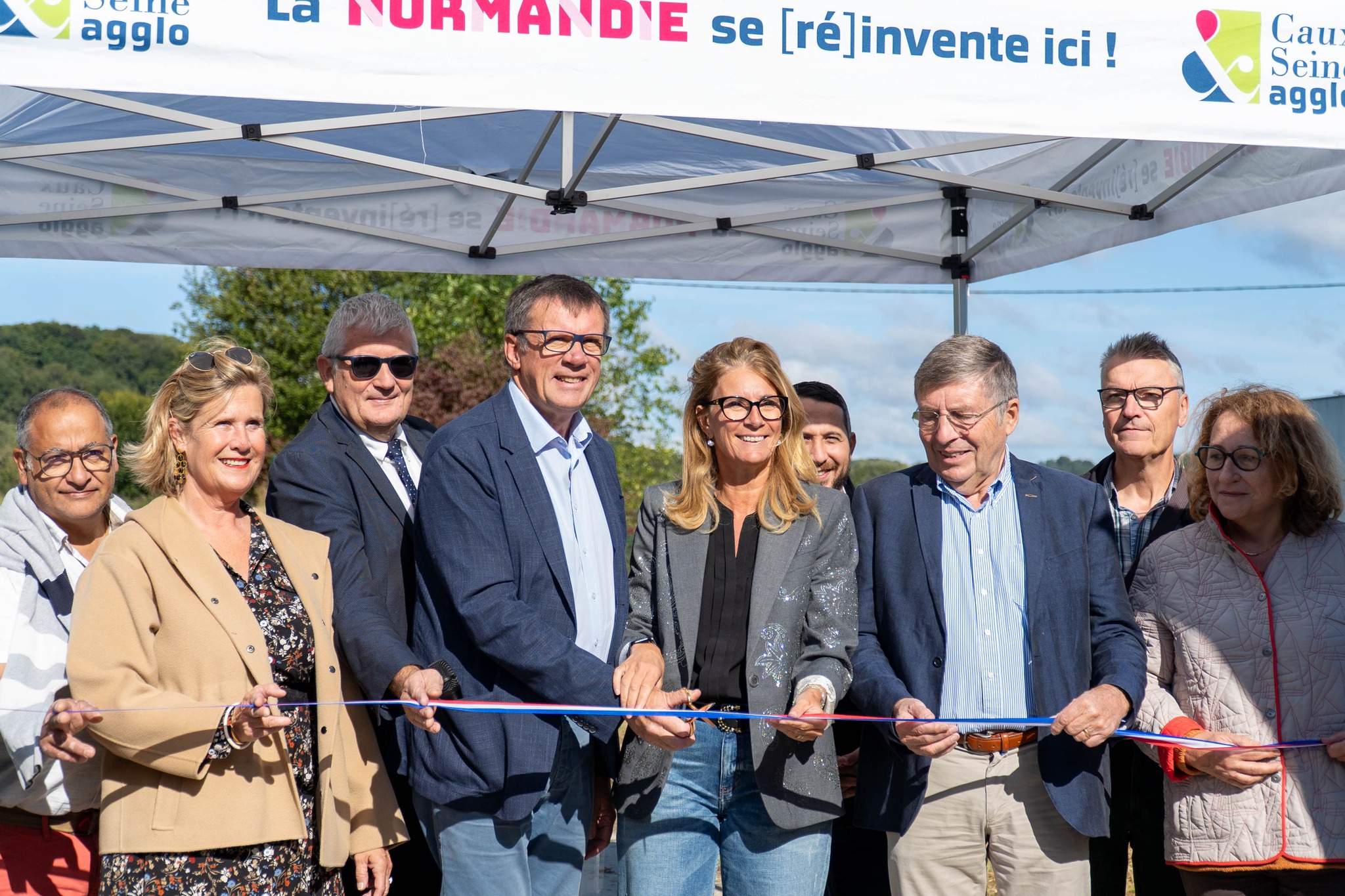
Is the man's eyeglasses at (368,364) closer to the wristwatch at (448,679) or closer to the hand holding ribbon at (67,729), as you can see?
the wristwatch at (448,679)

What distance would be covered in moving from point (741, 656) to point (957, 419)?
0.77m

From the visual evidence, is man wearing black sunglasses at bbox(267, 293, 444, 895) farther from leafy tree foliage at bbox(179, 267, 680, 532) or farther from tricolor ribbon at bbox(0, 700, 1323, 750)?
leafy tree foliage at bbox(179, 267, 680, 532)

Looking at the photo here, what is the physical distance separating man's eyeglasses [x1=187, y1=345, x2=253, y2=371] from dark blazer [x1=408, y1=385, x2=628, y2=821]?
1.70ft

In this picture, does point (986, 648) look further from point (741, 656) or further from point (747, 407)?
point (747, 407)

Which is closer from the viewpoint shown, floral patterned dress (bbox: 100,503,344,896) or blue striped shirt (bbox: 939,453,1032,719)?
floral patterned dress (bbox: 100,503,344,896)

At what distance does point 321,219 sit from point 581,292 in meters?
2.58

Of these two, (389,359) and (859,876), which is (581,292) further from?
(859,876)

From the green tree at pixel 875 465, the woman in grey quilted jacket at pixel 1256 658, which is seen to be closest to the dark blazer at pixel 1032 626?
the woman in grey quilted jacket at pixel 1256 658

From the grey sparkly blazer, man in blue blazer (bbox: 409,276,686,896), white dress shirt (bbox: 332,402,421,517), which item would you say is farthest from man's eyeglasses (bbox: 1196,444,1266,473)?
white dress shirt (bbox: 332,402,421,517)

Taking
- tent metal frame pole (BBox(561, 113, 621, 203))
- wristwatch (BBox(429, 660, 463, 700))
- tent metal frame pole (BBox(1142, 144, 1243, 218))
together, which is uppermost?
Result: tent metal frame pole (BBox(561, 113, 621, 203))

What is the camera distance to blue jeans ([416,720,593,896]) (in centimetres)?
A: 260

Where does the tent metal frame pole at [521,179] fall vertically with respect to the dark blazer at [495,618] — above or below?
above

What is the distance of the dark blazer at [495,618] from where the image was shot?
2516mm

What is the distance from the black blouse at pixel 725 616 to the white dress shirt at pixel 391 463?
84 centimetres
